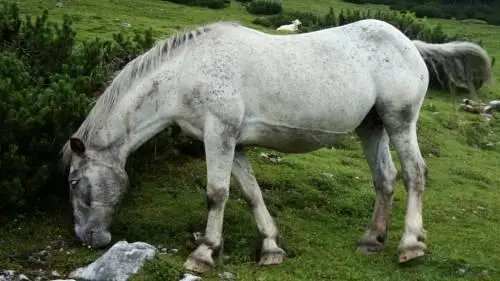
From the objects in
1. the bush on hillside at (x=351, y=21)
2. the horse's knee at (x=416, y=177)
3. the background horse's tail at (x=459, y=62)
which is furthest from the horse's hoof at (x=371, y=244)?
the bush on hillside at (x=351, y=21)

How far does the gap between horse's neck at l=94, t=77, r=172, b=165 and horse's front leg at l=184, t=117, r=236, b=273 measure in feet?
1.84

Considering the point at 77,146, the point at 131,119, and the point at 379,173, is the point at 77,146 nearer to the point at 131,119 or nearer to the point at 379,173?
the point at 131,119

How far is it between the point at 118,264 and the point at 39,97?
7.29ft

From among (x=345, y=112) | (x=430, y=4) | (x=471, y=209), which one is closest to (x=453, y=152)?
(x=471, y=209)

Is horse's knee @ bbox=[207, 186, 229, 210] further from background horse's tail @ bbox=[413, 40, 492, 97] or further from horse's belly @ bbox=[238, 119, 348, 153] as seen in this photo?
background horse's tail @ bbox=[413, 40, 492, 97]

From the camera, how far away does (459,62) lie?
841cm

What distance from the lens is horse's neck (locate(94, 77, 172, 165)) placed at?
6852mm

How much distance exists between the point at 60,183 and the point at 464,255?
13.8ft

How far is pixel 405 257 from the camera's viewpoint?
717 cm

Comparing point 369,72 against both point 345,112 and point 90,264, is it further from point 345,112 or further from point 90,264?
point 90,264

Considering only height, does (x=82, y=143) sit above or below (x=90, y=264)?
above

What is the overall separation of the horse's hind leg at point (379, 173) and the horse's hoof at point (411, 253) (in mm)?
525

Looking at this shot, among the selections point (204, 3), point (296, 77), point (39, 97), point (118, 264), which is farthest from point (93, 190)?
point (204, 3)

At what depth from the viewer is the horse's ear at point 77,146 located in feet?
22.2
